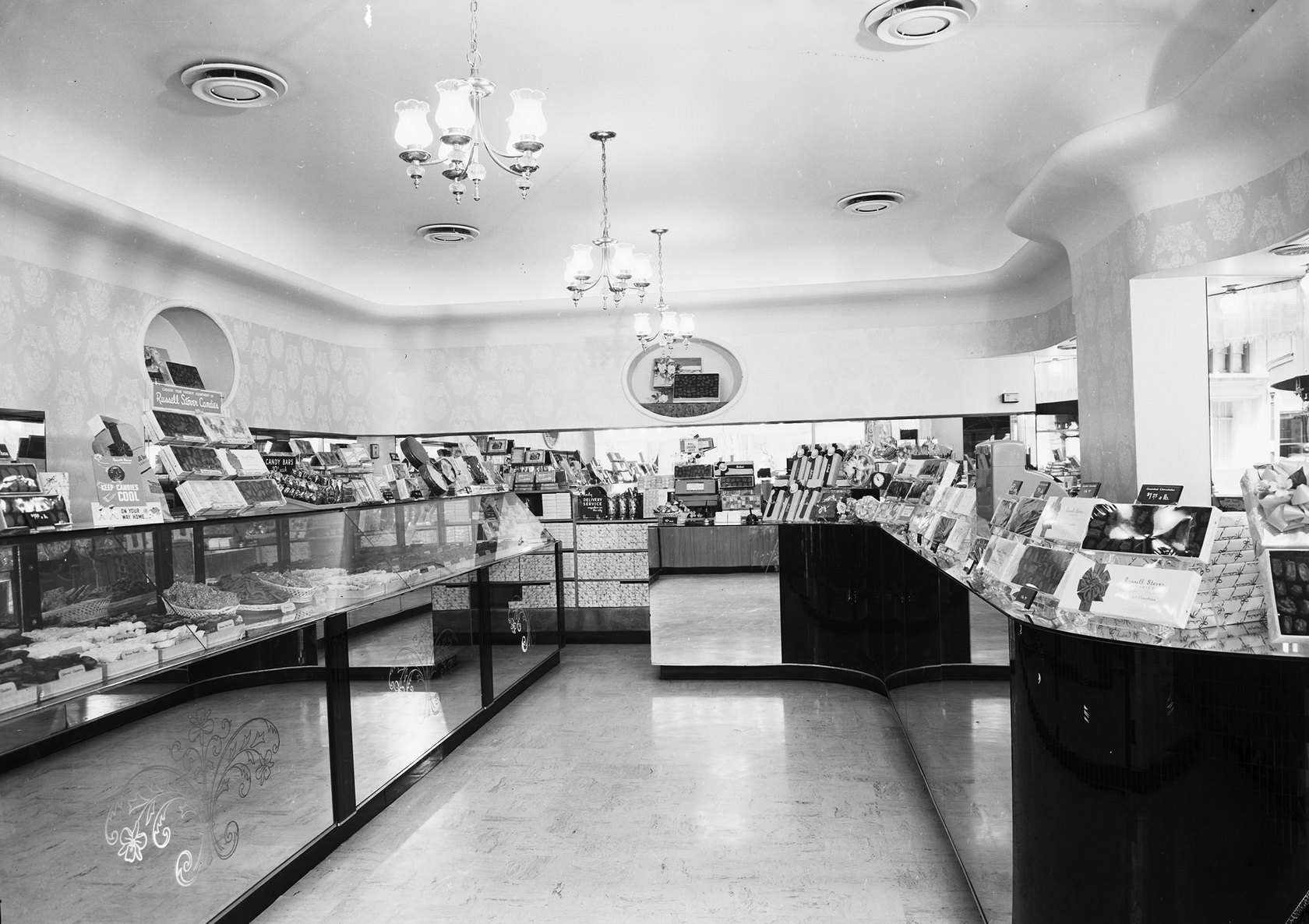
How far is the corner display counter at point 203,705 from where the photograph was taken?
2.26 m

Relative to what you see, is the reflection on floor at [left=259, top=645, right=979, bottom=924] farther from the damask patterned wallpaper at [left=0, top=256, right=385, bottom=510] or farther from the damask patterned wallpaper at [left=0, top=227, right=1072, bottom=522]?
the damask patterned wallpaper at [left=0, top=227, right=1072, bottom=522]

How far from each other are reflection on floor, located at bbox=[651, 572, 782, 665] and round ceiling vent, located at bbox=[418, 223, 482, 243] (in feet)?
11.2

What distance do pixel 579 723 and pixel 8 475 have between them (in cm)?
345

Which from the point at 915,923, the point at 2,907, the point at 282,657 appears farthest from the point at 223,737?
the point at 915,923

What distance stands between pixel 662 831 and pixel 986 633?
172 cm

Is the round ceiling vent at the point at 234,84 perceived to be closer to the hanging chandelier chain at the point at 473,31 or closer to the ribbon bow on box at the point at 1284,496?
the hanging chandelier chain at the point at 473,31

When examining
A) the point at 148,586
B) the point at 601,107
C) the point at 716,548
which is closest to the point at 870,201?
the point at 601,107

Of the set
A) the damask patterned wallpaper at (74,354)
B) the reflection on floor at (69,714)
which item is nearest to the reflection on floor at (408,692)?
the reflection on floor at (69,714)

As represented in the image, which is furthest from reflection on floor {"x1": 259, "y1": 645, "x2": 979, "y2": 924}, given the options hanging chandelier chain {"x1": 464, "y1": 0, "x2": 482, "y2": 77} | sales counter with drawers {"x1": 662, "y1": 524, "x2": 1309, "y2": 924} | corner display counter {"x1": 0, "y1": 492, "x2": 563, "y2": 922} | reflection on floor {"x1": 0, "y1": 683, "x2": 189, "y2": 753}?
hanging chandelier chain {"x1": 464, "y1": 0, "x2": 482, "y2": 77}

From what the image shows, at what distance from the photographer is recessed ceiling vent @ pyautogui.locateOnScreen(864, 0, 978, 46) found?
3895 mm

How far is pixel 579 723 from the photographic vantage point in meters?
5.41

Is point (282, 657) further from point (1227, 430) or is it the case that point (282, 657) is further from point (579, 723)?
point (1227, 430)

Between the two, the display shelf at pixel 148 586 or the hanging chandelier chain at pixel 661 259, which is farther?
the hanging chandelier chain at pixel 661 259

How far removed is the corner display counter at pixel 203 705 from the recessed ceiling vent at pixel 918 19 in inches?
129
